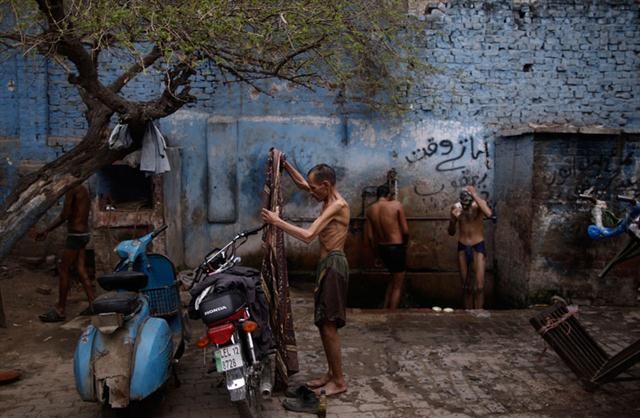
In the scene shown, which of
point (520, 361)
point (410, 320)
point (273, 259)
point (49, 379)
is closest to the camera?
point (273, 259)

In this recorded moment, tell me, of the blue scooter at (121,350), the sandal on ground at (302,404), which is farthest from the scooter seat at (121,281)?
the sandal on ground at (302,404)

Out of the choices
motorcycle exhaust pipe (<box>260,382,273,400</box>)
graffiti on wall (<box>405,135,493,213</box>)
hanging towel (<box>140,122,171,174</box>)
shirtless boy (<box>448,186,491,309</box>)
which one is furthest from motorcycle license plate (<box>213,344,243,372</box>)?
graffiti on wall (<box>405,135,493,213</box>)

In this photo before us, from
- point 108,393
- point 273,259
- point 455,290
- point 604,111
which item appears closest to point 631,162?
point 604,111

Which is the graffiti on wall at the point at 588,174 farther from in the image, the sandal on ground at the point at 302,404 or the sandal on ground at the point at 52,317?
the sandal on ground at the point at 52,317

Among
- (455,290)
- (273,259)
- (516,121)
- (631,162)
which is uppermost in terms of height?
(516,121)

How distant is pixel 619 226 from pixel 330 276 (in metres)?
2.75

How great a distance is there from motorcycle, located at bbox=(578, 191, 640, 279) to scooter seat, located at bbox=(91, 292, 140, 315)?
Answer: 13.2ft

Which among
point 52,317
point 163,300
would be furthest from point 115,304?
point 52,317

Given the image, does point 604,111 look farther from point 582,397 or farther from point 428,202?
point 582,397

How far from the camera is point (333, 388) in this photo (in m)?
5.00

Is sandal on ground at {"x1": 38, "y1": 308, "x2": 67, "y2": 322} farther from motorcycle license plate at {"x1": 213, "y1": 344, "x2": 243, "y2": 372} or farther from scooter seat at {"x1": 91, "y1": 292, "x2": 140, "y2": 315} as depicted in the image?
motorcycle license plate at {"x1": 213, "y1": 344, "x2": 243, "y2": 372}

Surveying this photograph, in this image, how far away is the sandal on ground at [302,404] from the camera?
4.66 meters

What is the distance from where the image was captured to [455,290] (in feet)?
30.1

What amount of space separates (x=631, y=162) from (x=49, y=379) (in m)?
7.45
